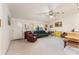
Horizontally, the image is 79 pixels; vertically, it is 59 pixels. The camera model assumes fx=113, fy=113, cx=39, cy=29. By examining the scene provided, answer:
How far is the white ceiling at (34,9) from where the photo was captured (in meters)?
1.53

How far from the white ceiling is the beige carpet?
0.31 m

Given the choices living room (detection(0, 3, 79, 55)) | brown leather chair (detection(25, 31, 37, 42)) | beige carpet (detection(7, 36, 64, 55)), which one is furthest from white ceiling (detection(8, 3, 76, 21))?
beige carpet (detection(7, 36, 64, 55))

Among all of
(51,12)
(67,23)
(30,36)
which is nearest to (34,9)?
(51,12)

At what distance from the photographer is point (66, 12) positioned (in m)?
1.54

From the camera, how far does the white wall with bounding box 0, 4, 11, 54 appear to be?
1468 millimetres

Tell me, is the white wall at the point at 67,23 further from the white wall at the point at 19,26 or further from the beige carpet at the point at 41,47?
the white wall at the point at 19,26

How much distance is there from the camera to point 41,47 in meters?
1.59

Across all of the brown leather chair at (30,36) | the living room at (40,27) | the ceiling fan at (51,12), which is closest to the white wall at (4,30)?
the living room at (40,27)

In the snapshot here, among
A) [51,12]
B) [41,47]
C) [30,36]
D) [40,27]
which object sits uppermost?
[51,12]

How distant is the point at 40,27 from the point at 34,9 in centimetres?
27

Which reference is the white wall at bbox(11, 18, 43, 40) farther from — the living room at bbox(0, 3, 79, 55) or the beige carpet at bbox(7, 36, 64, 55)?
the beige carpet at bbox(7, 36, 64, 55)

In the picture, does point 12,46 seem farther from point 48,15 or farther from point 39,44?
point 48,15

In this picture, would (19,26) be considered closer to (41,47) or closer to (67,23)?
(41,47)

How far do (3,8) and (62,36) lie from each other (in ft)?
2.89
